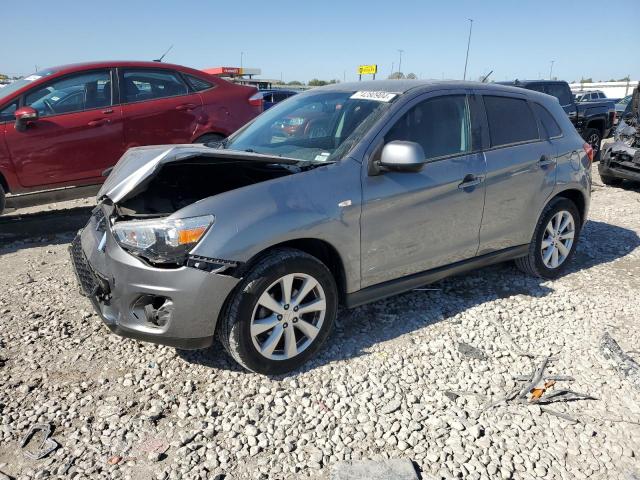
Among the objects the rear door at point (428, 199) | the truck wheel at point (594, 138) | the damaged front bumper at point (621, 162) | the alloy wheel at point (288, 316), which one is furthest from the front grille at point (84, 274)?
the truck wheel at point (594, 138)

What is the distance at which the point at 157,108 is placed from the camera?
6.07m

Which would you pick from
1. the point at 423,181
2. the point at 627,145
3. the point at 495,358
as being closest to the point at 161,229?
the point at 423,181

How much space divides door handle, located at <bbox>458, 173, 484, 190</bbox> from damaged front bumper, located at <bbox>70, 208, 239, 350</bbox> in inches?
74.3

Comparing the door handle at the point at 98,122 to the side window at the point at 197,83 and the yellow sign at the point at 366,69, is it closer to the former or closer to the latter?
the side window at the point at 197,83

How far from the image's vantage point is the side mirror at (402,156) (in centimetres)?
308

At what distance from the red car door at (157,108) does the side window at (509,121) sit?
3.71 metres

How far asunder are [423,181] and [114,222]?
2.02 metres

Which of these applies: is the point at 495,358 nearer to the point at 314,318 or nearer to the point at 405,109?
the point at 314,318

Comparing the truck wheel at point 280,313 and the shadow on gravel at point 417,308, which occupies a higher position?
the truck wheel at point 280,313

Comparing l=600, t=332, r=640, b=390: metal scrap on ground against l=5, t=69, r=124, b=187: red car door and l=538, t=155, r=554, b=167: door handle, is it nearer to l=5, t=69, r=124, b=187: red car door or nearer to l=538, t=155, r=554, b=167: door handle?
l=538, t=155, r=554, b=167: door handle

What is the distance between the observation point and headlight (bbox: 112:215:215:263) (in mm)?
2666

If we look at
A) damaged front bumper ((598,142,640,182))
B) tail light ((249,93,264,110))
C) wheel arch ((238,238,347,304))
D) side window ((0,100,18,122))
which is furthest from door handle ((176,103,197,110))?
damaged front bumper ((598,142,640,182))

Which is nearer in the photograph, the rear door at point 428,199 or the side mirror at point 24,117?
the rear door at point 428,199

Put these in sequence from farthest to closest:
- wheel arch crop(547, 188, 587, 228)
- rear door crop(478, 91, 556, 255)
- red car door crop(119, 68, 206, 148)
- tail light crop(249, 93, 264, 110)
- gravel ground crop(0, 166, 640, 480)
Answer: tail light crop(249, 93, 264, 110), red car door crop(119, 68, 206, 148), wheel arch crop(547, 188, 587, 228), rear door crop(478, 91, 556, 255), gravel ground crop(0, 166, 640, 480)
